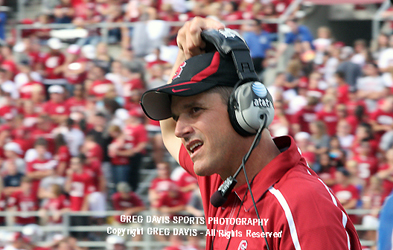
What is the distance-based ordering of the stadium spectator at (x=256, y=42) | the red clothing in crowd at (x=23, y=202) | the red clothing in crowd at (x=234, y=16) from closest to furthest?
1. the red clothing in crowd at (x=23, y=202)
2. the stadium spectator at (x=256, y=42)
3. the red clothing in crowd at (x=234, y=16)

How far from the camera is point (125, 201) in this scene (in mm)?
4863

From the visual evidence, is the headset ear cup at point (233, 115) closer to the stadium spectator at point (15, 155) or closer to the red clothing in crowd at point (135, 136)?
the red clothing in crowd at point (135, 136)

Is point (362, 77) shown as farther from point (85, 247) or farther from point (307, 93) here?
point (85, 247)

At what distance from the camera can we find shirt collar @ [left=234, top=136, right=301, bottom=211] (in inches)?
58.4

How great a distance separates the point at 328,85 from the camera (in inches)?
249

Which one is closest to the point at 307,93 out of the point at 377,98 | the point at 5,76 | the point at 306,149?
the point at 377,98

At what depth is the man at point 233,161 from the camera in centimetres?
136

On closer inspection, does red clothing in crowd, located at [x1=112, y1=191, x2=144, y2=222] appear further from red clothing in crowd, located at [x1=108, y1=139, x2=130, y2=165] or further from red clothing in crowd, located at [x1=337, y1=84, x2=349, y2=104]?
red clothing in crowd, located at [x1=337, y1=84, x2=349, y2=104]

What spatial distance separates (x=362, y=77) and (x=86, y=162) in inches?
139

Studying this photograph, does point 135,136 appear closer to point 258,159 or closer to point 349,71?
point 349,71

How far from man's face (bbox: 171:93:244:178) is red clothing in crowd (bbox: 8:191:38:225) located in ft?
13.3

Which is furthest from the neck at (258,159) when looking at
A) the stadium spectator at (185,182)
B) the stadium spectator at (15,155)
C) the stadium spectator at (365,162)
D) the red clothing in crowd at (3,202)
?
the stadium spectator at (15,155)

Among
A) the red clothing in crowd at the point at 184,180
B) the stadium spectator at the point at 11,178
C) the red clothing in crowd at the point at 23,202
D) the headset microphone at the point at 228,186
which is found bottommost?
the headset microphone at the point at 228,186

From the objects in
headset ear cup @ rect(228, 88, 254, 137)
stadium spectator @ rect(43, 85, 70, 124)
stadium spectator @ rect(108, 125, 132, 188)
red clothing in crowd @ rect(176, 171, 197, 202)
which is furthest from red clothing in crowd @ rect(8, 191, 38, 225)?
headset ear cup @ rect(228, 88, 254, 137)
